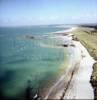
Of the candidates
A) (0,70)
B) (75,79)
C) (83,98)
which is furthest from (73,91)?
(0,70)

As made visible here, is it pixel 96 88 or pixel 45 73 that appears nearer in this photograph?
pixel 96 88

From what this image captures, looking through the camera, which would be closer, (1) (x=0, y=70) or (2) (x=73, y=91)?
(2) (x=73, y=91)

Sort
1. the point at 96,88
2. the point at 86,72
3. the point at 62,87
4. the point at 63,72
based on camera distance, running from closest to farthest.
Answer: the point at 96,88, the point at 62,87, the point at 86,72, the point at 63,72

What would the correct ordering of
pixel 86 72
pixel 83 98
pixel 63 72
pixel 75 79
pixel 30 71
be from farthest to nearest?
pixel 30 71 < pixel 63 72 < pixel 86 72 < pixel 75 79 < pixel 83 98

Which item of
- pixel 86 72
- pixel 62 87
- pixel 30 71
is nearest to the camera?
pixel 62 87

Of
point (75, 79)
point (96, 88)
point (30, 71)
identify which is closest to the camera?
point (96, 88)

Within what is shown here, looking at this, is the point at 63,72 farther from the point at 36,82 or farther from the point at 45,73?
the point at 36,82

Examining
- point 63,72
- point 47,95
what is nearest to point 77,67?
point 63,72

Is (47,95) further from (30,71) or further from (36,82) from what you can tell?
(30,71)
